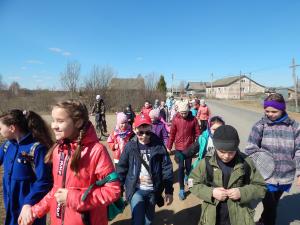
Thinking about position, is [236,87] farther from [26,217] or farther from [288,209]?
[26,217]

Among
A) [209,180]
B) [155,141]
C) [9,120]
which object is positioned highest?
[9,120]

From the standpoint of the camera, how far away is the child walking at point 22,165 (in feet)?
8.66

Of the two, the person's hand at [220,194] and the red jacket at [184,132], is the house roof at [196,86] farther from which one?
the person's hand at [220,194]

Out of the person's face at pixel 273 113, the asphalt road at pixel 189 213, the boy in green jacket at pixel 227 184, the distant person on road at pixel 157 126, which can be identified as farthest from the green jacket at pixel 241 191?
the distant person on road at pixel 157 126

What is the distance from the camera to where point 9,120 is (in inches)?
114

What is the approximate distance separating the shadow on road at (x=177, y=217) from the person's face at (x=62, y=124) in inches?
105

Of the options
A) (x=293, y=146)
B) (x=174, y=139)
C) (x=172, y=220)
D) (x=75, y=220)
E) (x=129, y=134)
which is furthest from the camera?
(x=174, y=139)

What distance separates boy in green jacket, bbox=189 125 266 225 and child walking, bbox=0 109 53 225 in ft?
4.68

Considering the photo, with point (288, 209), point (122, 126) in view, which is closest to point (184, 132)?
point (122, 126)

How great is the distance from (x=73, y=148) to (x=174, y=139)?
393 centimetres

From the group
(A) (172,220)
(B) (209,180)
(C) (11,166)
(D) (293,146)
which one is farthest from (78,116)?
(A) (172,220)

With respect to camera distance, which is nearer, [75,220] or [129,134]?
[75,220]

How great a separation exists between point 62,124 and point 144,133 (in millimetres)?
1400

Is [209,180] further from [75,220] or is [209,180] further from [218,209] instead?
[75,220]
